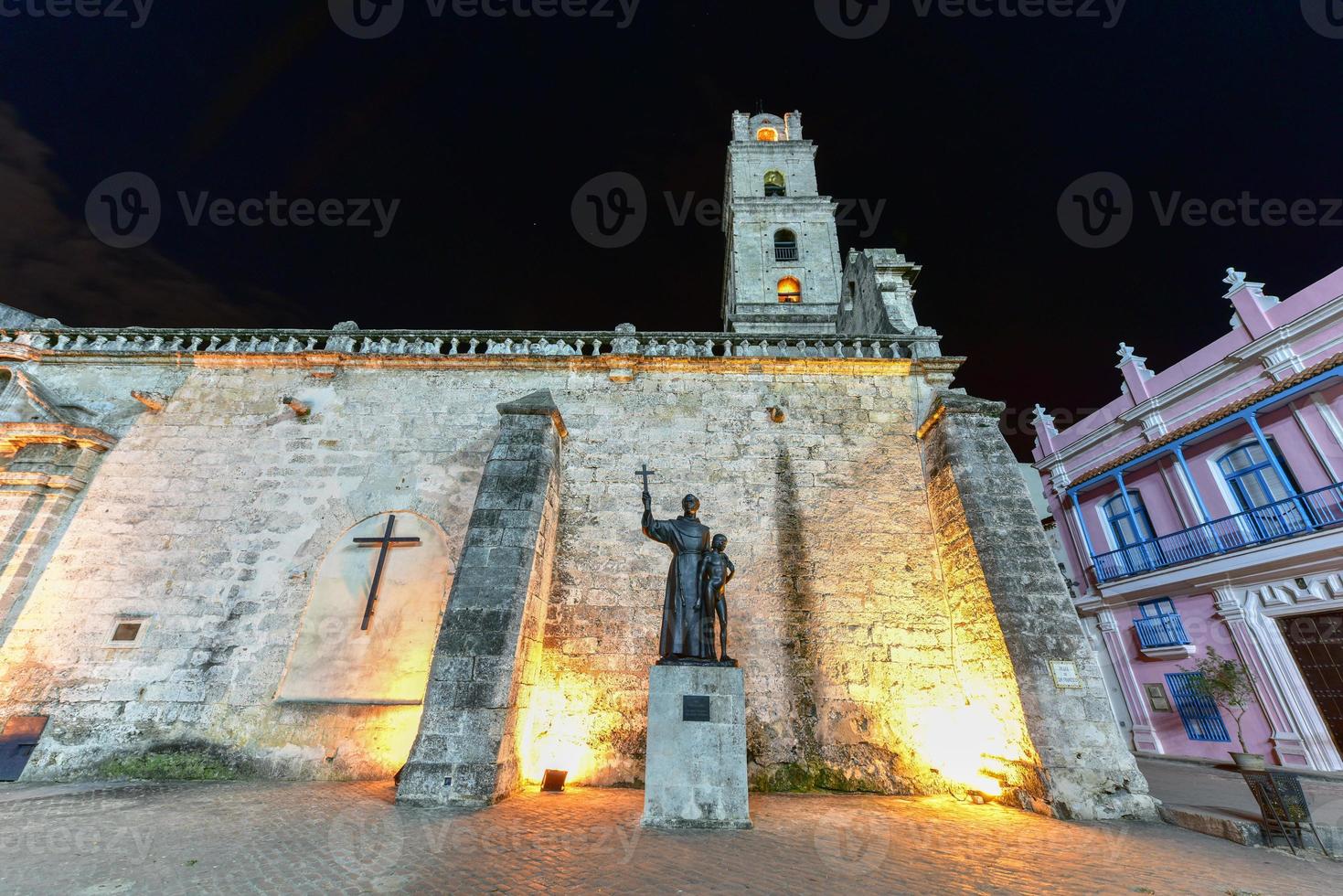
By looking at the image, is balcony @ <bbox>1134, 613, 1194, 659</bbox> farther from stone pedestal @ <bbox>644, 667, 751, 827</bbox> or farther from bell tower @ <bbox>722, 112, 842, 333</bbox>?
stone pedestal @ <bbox>644, 667, 751, 827</bbox>

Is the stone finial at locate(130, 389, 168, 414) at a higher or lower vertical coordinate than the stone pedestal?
higher

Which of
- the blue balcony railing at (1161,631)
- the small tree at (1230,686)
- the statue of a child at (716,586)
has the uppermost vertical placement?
the blue balcony railing at (1161,631)

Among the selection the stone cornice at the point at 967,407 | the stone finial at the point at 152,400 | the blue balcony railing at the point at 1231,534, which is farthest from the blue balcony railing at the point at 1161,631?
the stone finial at the point at 152,400

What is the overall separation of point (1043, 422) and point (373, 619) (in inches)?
778

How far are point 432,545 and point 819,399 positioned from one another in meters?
6.77

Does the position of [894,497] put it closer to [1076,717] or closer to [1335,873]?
Result: [1076,717]

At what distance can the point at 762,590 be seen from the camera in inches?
281

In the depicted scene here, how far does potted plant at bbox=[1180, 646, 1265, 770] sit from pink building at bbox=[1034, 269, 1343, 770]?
187 mm

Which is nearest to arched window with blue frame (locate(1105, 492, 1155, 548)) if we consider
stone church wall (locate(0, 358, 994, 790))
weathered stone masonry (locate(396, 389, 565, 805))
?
stone church wall (locate(0, 358, 994, 790))

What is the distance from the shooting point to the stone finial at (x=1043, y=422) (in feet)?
53.8

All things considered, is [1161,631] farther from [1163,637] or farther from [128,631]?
[128,631]

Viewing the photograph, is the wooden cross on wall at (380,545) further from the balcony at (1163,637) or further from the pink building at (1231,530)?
the balcony at (1163,637)

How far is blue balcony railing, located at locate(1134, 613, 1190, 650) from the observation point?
1153cm

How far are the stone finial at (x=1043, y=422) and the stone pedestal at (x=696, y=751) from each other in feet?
55.4
